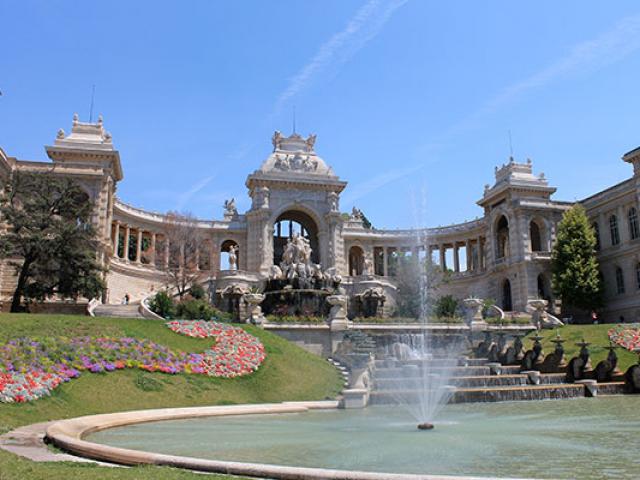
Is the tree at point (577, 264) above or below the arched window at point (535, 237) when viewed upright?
below

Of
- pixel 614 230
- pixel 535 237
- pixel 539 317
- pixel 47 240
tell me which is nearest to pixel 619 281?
pixel 614 230

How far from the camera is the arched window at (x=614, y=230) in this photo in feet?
199

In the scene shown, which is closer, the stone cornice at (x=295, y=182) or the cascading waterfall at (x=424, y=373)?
the cascading waterfall at (x=424, y=373)

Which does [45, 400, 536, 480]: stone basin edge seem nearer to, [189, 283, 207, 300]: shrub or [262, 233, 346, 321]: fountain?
[262, 233, 346, 321]: fountain

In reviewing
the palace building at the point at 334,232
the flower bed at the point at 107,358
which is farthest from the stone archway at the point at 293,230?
the flower bed at the point at 107,358

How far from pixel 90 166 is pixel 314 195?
25472 mm

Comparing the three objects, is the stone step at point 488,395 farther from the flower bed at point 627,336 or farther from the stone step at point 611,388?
the flower bed at point 627,336

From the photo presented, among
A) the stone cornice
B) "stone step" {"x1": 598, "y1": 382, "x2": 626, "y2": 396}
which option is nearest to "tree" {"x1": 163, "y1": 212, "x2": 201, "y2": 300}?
the stone cornice

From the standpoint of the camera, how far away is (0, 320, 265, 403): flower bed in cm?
1848

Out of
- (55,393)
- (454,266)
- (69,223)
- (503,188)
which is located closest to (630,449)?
(55,393)

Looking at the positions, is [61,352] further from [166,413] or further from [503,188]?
[503,188]

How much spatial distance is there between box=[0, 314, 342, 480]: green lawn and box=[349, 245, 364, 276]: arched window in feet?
167

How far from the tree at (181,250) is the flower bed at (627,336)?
3614 cm

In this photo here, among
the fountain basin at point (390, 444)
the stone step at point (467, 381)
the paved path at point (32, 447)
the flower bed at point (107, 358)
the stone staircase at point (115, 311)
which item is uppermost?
the stone staircase at point (115, 311)
